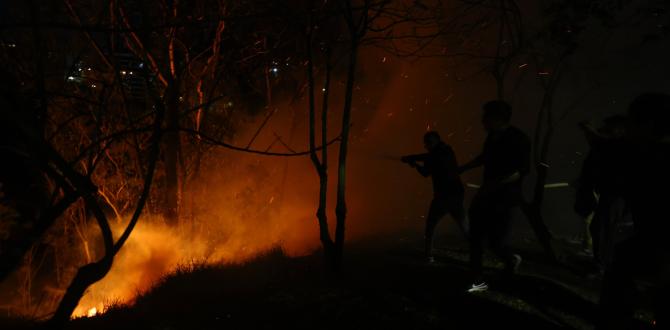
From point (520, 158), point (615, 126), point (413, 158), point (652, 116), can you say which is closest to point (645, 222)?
point (652, 116)

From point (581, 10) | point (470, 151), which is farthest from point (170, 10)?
point (470, 151)

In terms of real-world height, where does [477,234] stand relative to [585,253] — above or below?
above

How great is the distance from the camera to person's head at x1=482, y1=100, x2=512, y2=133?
15.5ft

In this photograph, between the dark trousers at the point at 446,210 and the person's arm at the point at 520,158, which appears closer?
the person's arm at the point at 520,158

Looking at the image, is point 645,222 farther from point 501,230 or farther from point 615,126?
point 615,126

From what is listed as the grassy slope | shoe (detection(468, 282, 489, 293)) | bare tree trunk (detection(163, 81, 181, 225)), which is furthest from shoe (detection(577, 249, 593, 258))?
bare tree trunk (detection(163, 81, 181, 225))

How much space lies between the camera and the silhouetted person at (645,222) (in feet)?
9.41

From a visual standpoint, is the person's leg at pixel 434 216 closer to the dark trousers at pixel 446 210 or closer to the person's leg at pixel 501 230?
the dark trousers at pixel 446 210

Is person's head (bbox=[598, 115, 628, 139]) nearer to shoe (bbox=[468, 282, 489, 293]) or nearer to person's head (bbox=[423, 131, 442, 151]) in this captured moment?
person's head (bbox=[423, 131, 442, 151])

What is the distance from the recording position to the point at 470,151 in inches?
699

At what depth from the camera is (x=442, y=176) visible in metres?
6.00

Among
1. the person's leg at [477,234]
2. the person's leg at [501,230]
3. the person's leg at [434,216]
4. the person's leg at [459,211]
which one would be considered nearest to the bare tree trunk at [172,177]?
the person's leg at [434,216]

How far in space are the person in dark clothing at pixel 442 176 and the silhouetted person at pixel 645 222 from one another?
2.73 meters

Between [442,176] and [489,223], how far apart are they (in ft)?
4.42
